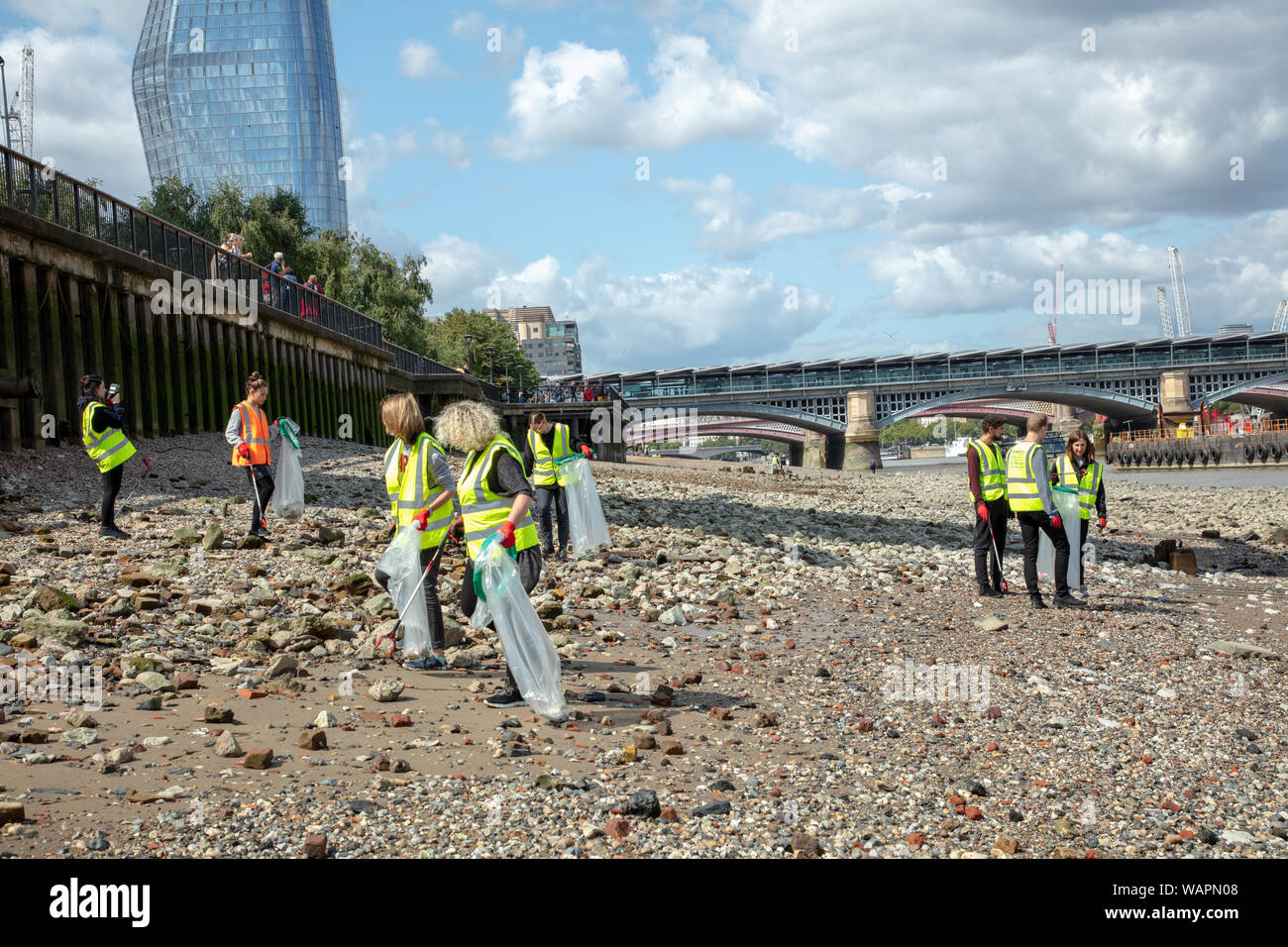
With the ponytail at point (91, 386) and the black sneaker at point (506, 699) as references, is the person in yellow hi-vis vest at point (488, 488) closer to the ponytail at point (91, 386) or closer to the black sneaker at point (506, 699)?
the black sneaker at point (506, 699)

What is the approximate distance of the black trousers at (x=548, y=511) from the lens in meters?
14.6

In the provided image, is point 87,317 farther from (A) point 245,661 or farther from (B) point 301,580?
(A) point 245,661

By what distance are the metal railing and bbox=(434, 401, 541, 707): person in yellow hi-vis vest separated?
15389 mm

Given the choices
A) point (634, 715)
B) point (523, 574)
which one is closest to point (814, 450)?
point (634, 715)

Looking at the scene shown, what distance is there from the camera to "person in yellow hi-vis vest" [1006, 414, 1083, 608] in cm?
1216

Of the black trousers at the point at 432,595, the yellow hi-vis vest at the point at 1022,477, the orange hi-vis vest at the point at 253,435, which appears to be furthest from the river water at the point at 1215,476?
the black trousers at the point at 432,595

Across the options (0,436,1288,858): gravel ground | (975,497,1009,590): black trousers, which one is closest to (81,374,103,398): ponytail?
(0,436,1288,858): gravel ground

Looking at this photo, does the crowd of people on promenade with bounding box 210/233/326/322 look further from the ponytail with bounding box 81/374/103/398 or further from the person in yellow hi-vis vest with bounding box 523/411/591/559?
the person in yellow hi-vis vest with bounding box 523/411/591/559

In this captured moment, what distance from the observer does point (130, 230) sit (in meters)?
23.5

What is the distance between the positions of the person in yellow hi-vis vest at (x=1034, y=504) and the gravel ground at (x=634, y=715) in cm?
52

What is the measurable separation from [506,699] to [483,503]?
1.47 metres

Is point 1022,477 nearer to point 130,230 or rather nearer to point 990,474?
point 990,474
